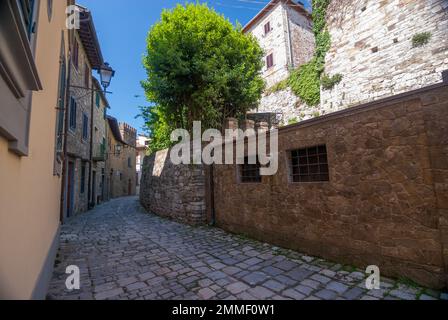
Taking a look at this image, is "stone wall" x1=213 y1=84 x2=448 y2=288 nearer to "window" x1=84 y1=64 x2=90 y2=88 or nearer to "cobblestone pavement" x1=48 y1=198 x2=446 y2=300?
"cobblestone pavement" x1=48 y1=198 x2=446 y2=300

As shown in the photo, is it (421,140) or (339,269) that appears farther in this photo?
(339,269)

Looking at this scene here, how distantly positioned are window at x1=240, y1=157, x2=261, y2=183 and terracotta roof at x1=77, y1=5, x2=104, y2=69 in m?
9.26

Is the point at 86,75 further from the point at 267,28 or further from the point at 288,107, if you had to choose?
the point at 267,28

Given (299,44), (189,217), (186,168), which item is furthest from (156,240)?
(299,44)

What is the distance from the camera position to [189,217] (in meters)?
7.44

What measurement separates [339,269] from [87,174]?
12.3m

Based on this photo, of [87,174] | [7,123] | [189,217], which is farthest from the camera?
[87,174]

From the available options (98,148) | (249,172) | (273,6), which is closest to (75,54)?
(98,148)

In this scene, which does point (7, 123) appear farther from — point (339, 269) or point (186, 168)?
point (186, 168)

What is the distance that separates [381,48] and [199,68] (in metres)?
8.34

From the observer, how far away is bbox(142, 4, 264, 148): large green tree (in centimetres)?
843

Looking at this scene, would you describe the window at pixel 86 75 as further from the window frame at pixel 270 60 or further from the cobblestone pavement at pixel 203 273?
the window frame at pixel 270 60

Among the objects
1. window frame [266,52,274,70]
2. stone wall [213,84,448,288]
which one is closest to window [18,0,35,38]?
stone wall [213,84,448,288]

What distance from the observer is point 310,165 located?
171 inches
